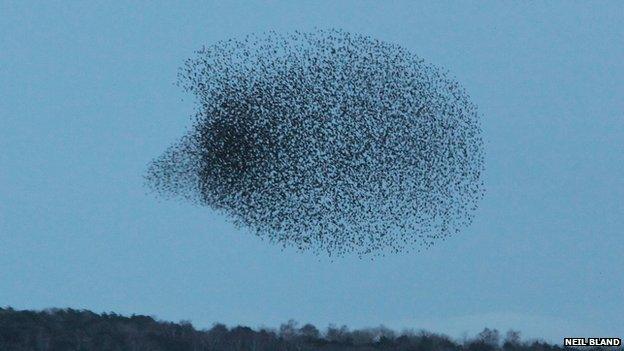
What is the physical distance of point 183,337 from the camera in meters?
20.1

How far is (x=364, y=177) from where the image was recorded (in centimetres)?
2277

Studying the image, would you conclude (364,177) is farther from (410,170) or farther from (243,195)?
(243,195)

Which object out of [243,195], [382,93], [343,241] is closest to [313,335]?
[343,241]

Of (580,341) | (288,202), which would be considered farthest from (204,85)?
(580,341)

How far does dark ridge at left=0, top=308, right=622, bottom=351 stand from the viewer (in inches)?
745

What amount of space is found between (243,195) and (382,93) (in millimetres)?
4151

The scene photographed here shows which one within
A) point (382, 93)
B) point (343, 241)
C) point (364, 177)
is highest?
point (382, 93)

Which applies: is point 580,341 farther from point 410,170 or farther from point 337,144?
point 337,144

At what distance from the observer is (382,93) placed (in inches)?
899

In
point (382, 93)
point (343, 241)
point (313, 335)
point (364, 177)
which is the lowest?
point (313, 335)

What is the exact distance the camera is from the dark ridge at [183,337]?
62.1 feet

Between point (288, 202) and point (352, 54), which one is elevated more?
point (352, 54)

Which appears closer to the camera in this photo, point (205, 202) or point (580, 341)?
point (580, 341)

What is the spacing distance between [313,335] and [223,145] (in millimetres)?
5069
